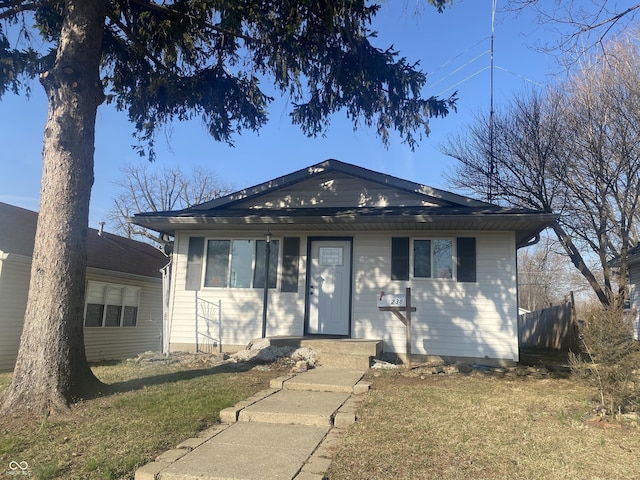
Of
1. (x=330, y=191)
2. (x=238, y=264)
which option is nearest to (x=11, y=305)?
(x=238, y=264)

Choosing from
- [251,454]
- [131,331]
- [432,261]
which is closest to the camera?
[251,454]

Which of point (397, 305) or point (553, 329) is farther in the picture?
point (553, 329)

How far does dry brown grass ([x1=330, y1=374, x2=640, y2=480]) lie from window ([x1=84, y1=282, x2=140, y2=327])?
418 inches

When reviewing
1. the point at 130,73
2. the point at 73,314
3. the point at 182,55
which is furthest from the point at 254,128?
the point at 73,314

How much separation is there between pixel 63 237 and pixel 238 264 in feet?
16.6

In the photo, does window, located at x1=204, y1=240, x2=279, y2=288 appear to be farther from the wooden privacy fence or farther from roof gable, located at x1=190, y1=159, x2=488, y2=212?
the wooden privacy fence

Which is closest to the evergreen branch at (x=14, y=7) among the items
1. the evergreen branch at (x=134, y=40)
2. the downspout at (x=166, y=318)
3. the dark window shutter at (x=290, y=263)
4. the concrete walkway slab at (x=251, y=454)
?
the evergreen branch at (x=134, y=40)

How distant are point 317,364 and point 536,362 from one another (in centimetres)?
492

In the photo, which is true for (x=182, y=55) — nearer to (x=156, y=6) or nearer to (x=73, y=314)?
(x=156, y=6)

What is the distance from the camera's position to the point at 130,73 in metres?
9.77

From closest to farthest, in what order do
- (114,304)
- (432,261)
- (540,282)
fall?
(432,261)
(114,304)
(540,282)

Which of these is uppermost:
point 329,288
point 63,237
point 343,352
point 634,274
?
point 634,274

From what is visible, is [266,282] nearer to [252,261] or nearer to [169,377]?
[252,261]

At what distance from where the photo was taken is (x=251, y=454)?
3.91 meters
